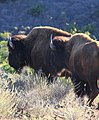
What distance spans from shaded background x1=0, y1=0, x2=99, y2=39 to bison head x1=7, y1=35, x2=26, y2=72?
39.1 ft

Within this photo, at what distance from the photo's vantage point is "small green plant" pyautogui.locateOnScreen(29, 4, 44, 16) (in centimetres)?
2621

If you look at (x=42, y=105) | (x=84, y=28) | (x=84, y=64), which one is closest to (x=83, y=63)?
(x=84, y=64)

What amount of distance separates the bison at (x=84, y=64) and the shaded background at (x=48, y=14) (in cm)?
1396

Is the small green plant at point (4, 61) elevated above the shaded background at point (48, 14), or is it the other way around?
the small green plant at point (4, 61)

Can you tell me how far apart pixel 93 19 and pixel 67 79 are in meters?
16.0

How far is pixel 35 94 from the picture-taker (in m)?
7.78

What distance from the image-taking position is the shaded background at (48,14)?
2462 cm

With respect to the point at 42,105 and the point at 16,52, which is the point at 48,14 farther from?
the point at 42,105

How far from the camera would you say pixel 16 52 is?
38.3ft

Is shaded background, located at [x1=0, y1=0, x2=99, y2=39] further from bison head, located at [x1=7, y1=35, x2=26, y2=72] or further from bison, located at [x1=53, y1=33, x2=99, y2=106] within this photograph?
bison, located at [x1=53, y1=33, x2=99, y2=106]

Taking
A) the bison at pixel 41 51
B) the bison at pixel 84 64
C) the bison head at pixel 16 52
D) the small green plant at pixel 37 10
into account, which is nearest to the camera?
the bison at pixel 84 64

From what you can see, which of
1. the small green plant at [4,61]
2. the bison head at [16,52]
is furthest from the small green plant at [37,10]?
the bison head at [16,52]

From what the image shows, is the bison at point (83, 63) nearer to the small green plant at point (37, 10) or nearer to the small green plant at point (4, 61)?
the small green plant at point (4, 61)

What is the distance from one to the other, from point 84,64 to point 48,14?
18.3m
